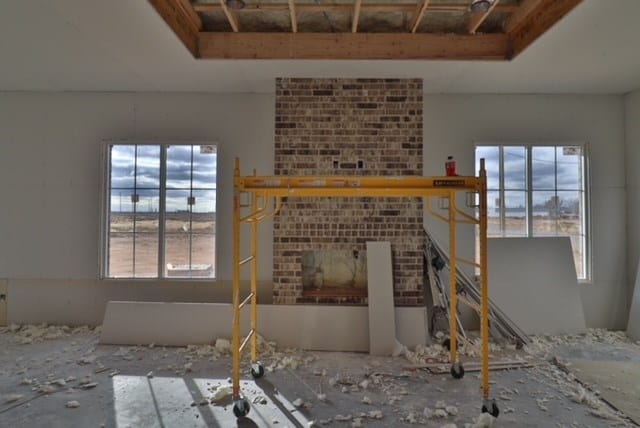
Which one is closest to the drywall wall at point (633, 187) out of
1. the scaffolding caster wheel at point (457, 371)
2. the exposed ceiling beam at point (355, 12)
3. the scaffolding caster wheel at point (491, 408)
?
the scaffolding caster wheel at point (457, 371)

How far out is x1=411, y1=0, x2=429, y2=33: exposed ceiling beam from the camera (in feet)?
8.76

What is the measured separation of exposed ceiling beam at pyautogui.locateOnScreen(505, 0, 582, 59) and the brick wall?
0.95 meters

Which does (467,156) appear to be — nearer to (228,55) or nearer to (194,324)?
(228,55)

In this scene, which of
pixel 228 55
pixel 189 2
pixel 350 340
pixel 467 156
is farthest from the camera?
pixel 467 156

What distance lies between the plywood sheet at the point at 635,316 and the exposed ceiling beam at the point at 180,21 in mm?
5466

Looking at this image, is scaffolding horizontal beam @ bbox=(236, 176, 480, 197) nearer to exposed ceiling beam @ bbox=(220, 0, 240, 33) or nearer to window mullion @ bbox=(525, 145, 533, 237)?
exposed ceiling beam @ bbox=(220, 0, 240, 33)

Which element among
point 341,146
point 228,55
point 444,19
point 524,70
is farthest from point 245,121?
point 524,70

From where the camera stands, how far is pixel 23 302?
4293 mm

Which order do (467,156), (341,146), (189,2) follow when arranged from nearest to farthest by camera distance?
(189,2) → (341,146) → (467,156)

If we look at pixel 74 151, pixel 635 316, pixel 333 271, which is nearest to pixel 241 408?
pixel 333 271

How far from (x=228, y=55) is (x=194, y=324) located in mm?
2780

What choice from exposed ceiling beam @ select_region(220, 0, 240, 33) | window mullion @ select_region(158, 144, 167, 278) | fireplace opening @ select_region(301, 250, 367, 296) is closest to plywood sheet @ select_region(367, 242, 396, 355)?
fireplace opening @ select_region(301, 250, 367, 296)

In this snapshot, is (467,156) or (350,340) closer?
(350,340)

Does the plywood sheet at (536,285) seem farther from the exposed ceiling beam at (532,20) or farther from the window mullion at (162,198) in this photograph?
the window mullion at (162,198)
